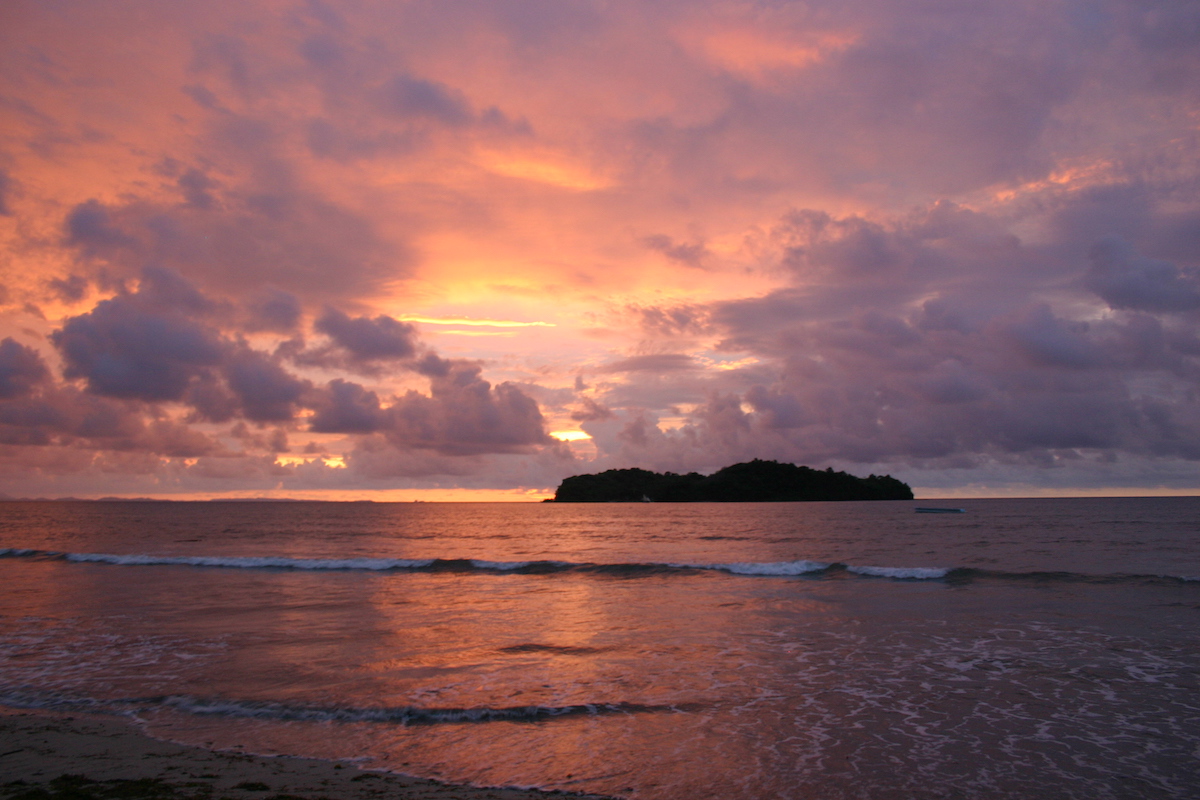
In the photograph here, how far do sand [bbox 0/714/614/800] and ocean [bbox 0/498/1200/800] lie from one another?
0.63m

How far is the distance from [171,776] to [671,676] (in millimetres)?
9269

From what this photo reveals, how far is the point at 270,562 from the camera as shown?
137 ft

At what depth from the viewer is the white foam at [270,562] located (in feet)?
133

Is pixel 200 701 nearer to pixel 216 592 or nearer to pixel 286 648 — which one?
pixel 286 648

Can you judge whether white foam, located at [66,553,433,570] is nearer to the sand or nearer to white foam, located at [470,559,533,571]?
white foam, located at [470,559,533,571]

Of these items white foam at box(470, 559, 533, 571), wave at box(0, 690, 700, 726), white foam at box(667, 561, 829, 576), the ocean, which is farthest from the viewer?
white foam at box(470, 559, 533, 571)

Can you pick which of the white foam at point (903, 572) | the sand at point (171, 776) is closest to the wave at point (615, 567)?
the white foam at point (903, 572)

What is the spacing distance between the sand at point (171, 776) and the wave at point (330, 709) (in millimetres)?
1715

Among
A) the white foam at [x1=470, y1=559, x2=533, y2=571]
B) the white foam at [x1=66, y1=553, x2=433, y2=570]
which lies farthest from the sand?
the white foam at [x1=66, y1=553, x2=433, y2=570]

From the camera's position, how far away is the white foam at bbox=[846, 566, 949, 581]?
32312 millimetres

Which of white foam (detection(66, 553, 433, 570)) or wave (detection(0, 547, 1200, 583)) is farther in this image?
white foam (detection(66, 553, 433, 570))

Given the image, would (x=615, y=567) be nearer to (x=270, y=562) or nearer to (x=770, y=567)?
(x=770, y=567)

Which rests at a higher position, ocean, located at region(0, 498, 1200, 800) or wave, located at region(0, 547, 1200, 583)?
ocean, located at region(0, 498, 1200, 800)

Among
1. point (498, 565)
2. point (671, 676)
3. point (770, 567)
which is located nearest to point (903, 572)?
point (770, 567)
